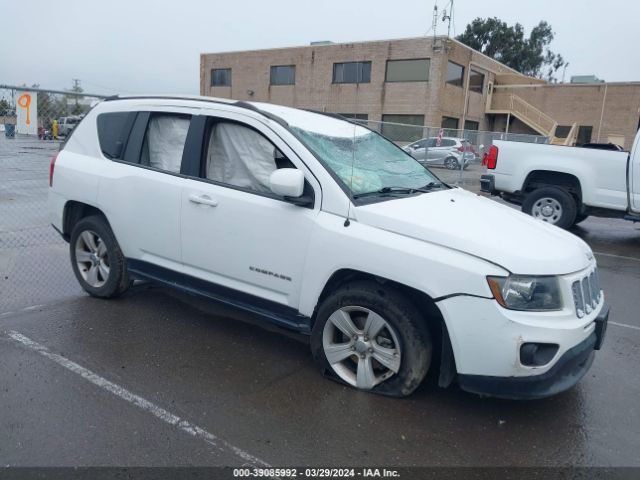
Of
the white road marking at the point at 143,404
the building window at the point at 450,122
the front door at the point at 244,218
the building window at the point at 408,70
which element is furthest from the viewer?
the building window at the point at 450,122

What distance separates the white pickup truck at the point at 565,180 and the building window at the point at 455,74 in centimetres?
2388

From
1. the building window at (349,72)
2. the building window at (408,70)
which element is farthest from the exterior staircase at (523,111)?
the building window at (349,72)

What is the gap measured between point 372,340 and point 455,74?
108ft

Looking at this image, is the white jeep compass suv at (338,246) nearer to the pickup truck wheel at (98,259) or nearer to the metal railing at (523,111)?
the pickup truck wheel at (98,259)

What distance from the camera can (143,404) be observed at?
3434mm

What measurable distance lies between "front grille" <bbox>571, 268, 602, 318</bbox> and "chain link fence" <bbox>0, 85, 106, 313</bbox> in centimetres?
457

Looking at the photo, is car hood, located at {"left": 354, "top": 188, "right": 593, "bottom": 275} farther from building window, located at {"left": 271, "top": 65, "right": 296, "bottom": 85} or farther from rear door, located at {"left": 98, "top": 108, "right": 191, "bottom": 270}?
building window, located at {"left": 271, "top": 65, "right": 296, "bottom": 85}

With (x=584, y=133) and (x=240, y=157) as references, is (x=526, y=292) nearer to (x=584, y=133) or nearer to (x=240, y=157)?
(x=240, y=157)

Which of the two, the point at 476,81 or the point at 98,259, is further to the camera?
the point at 476,81

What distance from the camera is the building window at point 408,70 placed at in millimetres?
31920

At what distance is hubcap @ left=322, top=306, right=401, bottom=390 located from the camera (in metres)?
3.50

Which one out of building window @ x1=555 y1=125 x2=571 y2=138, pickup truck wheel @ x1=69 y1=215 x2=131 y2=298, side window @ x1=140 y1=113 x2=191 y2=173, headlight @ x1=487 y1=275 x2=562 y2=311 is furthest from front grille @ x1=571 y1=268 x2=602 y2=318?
building window @ x1=555 y1=125 x2=571 y2=138

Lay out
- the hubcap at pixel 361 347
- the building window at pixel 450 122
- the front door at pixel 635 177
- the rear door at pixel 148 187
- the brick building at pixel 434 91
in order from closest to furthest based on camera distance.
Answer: the hubcap at pixel 361 347, the rear door at pixel 148 187, the front door at pixel 635 177, the brick building at pixel 434 91, the building window at pixel 450 122

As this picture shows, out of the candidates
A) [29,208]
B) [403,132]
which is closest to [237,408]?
[29,208]
